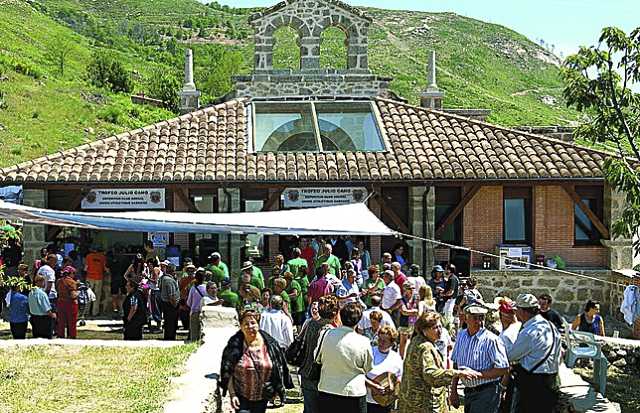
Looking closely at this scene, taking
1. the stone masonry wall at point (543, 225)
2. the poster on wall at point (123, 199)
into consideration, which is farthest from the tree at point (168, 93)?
the stone masonry wall at point (543, 225)

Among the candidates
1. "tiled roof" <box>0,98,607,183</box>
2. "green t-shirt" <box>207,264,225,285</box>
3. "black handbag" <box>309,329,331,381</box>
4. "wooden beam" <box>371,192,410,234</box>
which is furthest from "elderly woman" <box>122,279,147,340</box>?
"black handbag" <box>309,329,331,381</box>

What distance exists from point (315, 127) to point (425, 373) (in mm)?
10810

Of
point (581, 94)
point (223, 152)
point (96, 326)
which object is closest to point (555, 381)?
point (581, 94)

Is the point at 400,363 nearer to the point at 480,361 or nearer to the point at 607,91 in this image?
the point at 480,361

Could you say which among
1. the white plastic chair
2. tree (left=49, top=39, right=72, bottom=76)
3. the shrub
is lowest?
the white plastic chair

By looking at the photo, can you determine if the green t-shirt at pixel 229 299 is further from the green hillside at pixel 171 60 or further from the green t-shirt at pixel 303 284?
the green hillside at pixel 171 60

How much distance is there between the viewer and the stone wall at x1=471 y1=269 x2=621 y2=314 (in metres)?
15.4

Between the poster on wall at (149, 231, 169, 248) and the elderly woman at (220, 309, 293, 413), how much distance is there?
31.2 ft

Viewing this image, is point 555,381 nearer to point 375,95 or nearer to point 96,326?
point 96,326

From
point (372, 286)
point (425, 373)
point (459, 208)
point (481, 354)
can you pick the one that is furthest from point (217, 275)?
point (425, 373)

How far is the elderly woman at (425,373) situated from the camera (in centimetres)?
606

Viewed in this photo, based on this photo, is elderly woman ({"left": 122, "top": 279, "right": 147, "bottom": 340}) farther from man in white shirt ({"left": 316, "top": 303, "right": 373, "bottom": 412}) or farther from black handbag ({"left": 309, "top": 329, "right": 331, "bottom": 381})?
man in white shirt ({"left": 316, "top": 303, "right": 373, "bottom": 412})

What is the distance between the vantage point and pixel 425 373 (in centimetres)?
607

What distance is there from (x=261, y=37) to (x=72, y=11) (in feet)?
228
